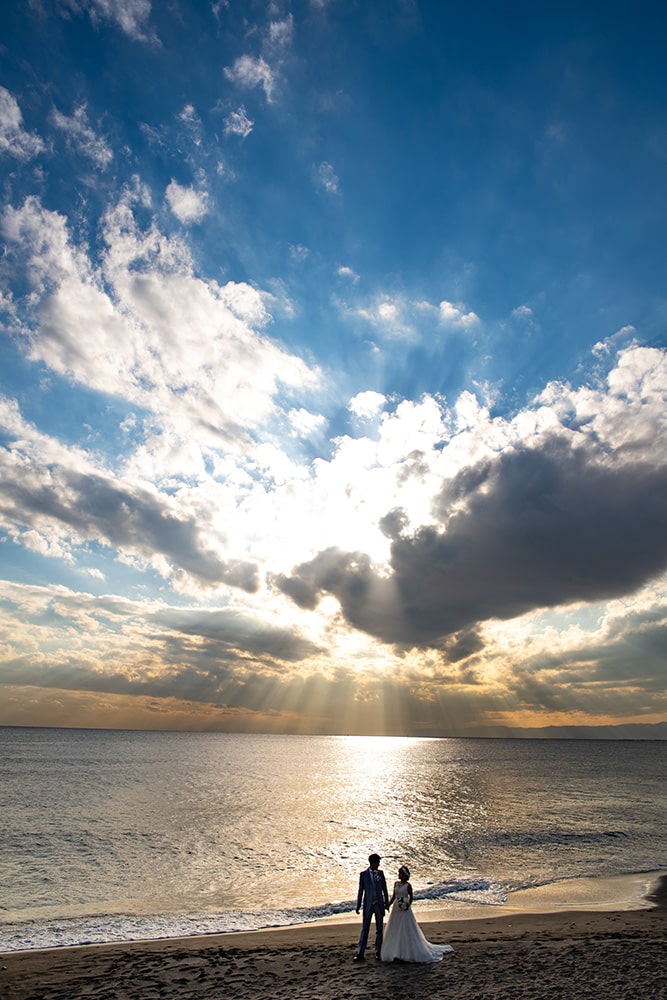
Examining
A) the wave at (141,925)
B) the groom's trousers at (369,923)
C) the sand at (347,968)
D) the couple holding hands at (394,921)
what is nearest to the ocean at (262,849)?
the wave at (141,925)

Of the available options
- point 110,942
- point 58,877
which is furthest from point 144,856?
point 110,942

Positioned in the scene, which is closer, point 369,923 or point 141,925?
point 369,923

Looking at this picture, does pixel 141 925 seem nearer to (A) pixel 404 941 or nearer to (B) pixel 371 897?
(B) pixel 371 897

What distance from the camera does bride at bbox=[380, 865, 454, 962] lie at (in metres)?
16.6

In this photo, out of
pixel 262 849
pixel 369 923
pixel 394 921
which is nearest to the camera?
pixel 394 921

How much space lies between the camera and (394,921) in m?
17.2

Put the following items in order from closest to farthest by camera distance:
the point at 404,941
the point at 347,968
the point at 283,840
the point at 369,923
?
the point at 347,968, the point at 404,941, the point at 369,923, the point at 283,840

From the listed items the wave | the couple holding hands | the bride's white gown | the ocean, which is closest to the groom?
the couple holding hands

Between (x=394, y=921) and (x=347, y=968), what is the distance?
72.5 inches

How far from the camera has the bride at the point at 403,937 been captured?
16.6 meters

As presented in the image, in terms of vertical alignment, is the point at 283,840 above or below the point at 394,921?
below

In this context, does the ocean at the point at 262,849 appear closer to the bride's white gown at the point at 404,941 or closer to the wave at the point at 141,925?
the wave at the point at 141,925

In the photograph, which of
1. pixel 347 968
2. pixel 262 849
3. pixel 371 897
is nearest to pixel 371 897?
pixel 371 897

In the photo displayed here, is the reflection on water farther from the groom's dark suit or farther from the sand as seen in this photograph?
the groom's dark suit
